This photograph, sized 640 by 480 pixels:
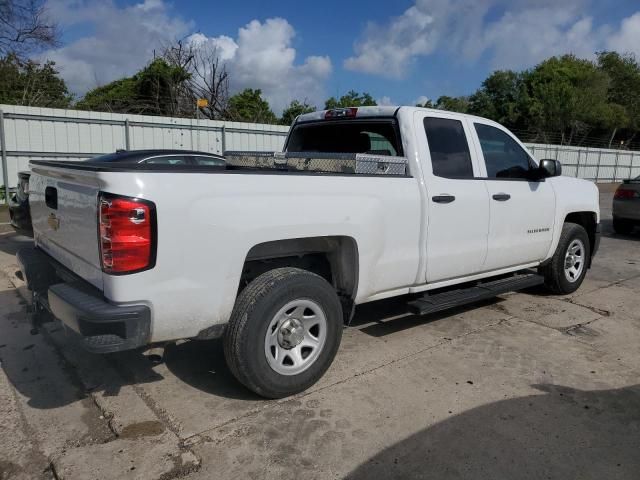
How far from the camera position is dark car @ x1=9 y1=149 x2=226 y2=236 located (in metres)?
6.49

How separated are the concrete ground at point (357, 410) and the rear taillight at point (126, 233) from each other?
106 centimetres

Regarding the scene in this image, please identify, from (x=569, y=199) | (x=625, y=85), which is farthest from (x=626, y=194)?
(x=625, y=85)

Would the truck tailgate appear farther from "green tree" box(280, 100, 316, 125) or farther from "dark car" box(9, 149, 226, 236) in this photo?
"green tree" box(280, 100, 316, 125)

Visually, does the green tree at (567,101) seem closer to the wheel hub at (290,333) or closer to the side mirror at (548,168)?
the side mirror at (548,168)

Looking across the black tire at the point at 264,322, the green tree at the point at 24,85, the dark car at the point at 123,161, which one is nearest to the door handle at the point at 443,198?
the black tire at the point at 264,322

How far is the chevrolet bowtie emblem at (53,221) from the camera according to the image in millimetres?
3493

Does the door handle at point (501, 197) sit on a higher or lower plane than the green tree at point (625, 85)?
lower

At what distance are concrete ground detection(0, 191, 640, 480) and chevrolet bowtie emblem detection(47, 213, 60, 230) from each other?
44.7 inches

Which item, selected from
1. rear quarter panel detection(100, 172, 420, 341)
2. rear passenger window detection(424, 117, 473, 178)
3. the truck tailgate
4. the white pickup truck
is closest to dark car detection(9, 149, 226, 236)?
the truck tailgate

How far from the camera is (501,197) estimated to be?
4.85 m

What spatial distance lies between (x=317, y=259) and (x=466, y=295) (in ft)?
4.87

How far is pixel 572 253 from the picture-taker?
6156mm

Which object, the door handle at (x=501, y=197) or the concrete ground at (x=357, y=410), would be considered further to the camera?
the door handle at (x=501, y=197)

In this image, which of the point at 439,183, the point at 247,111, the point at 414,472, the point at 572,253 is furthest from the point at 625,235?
the point at 247,111
